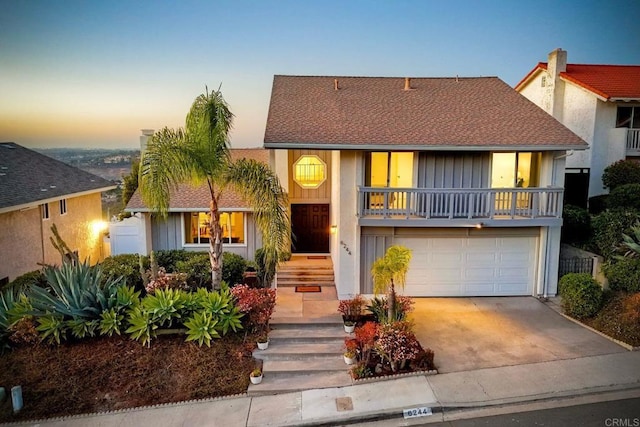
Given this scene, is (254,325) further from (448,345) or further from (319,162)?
(319,162)

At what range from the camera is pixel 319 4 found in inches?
711

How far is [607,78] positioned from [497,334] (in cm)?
1592

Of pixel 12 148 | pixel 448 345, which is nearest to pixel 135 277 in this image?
pixel 448 345

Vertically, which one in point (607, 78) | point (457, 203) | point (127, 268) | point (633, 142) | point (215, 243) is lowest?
point (127, 268)

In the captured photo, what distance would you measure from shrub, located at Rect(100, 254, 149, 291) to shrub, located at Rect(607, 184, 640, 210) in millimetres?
17622

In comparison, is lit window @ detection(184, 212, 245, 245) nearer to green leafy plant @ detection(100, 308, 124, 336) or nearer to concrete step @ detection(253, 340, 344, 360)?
green leafy plant @ detection(100, 308, 124, 336)

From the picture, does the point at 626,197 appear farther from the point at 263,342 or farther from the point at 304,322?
the point at 263,342

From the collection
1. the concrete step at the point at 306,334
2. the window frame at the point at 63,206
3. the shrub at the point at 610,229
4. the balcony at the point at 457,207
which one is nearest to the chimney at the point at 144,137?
the window frame at the point at 63,206

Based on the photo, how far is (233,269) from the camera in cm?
1376

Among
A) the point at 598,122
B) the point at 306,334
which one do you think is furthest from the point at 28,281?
the point at 598,122

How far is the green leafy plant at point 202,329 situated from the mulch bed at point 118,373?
20 centimetres

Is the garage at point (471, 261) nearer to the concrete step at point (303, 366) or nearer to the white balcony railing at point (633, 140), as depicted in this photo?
the concrete step at point (303, 366)

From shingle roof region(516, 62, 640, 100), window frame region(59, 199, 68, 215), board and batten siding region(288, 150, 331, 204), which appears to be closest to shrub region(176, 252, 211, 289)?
board and batten siding region(288, 150, 331, 204)

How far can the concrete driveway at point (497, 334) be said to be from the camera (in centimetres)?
898
